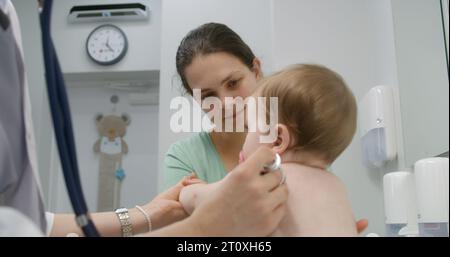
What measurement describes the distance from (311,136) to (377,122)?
514 mm

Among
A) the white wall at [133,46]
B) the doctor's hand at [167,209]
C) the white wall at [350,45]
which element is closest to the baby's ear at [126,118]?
the white wall at [133,46]

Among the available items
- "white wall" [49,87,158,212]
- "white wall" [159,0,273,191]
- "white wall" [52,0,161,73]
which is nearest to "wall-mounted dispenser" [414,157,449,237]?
"white wall" [159,0,273,191]

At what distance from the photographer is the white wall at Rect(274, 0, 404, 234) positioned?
94 cm

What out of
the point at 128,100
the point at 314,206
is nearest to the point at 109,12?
the point at 128,100

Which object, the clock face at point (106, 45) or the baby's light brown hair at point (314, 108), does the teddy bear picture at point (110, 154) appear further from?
the baby's light brown hair at point (314, 108)

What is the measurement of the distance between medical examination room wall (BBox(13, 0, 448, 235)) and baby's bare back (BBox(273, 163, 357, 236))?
12 cm

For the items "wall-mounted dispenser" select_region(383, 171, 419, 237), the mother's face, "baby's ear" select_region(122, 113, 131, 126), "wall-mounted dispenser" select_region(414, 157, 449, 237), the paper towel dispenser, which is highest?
the paper towel dispenser

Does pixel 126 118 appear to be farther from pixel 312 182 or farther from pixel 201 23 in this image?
pixel 312 182

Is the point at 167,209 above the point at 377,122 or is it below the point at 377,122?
below

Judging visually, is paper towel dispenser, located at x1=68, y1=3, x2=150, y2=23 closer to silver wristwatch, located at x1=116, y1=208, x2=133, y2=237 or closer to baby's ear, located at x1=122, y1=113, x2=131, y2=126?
baby's ear, located at x1=122, y1=113, x2=131, y2=126

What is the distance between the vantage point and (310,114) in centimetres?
51

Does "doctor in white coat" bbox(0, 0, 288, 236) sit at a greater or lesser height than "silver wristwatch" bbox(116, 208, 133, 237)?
greater
